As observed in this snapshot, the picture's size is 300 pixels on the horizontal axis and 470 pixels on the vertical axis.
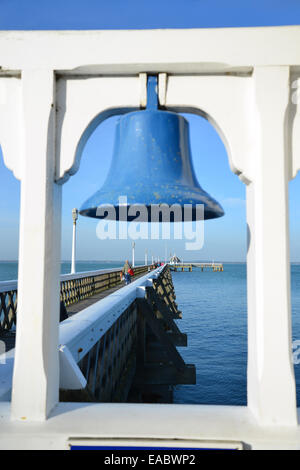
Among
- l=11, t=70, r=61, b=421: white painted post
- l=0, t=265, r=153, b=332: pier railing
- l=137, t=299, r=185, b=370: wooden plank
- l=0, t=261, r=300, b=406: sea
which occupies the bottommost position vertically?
l=0, t=261, r=300, b=406: sea

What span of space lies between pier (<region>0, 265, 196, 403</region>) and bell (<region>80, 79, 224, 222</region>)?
1.56m

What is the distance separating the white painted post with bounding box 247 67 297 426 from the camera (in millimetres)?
2279

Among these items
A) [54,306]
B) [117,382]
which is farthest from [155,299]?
[54,306]

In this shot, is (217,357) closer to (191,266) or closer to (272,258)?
(272,258)

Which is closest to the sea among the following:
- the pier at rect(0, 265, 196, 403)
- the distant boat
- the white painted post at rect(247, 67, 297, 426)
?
the pier at rect(0, 265, 196, 403)

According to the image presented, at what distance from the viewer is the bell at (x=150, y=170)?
2229mm

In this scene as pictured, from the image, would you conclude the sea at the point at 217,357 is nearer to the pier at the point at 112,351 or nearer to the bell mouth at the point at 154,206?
the pier at the point at 112,351

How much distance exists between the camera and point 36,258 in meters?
2.41

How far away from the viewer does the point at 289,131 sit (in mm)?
2443

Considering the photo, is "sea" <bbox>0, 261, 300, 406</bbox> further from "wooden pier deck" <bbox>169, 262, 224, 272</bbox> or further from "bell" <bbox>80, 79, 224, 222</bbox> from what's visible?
"wooden pier deck" <bbox>169, 262, 224, 272</bbox>

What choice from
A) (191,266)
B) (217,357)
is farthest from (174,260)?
(217,357)

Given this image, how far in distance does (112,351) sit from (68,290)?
258 inches

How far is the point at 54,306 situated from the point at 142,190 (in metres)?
1.04
